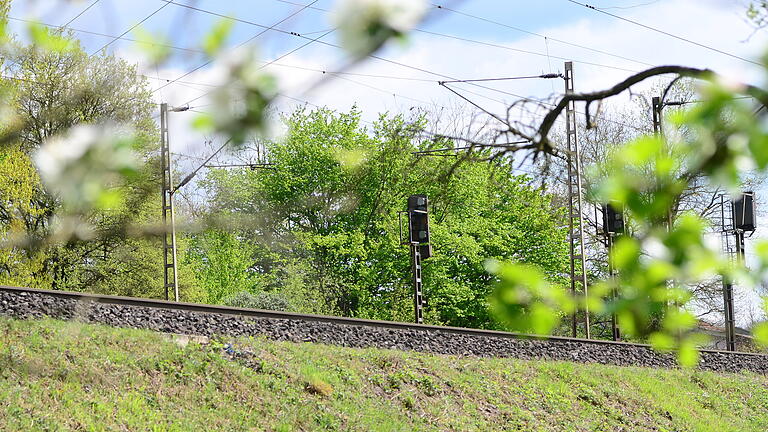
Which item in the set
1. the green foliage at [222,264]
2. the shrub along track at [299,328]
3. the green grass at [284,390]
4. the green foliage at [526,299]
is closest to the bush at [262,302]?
the green foliage at [222,264]

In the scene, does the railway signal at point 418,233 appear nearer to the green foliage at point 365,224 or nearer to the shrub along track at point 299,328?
the shrub along track at point 299,328

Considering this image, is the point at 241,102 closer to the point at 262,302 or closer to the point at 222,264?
the point at 262,302

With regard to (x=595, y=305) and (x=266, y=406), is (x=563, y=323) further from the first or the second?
(x=595, y=305)

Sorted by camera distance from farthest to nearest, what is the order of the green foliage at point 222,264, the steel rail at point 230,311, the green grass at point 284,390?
the green foliage at point 222,264, the steel rail at point 230,311, the green grass at point 284,390

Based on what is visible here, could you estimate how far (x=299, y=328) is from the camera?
46.8 feet

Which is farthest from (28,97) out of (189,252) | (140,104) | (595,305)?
(595,305)

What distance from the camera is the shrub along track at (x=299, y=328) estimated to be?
1180 centimetres

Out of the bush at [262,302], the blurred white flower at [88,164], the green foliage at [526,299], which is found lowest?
the bush at [262,302]

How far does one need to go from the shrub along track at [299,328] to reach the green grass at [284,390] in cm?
55

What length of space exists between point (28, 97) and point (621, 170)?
22.3 m

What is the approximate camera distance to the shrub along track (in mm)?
11797

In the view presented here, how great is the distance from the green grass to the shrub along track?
55cm

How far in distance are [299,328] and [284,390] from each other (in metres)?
3.12

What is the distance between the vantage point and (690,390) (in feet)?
61.7
